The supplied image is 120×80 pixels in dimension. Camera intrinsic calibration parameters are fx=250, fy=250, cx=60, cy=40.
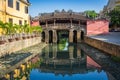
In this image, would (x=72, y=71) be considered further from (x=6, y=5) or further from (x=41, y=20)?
(x=41, y=20)

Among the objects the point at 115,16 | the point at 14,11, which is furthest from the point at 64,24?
the point at 14,11

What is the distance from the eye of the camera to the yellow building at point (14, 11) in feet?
102

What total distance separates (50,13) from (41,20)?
2.60m

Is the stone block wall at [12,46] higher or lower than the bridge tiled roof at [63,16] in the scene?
lower

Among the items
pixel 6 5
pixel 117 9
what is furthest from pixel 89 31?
pixel 6 5

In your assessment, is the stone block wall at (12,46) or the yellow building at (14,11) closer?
the stone block wall at (12,46)

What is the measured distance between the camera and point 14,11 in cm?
3584

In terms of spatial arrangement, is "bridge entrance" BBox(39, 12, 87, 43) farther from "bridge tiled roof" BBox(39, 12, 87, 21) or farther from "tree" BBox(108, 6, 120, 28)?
"tree" BBox(108, 6, 120, 28)

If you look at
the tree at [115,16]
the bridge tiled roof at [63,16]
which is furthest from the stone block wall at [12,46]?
the tree at [115,16]

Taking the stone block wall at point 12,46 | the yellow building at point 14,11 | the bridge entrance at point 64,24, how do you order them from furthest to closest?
the bridge entrance at point 64,24 < the yellow building at point 14,11 < the stone block wall at point 12,46

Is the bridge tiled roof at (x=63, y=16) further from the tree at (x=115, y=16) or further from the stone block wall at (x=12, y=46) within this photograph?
the stone block wall at (x=12, y=46)

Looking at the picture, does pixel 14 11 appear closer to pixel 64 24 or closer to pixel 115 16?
pixel 64 24

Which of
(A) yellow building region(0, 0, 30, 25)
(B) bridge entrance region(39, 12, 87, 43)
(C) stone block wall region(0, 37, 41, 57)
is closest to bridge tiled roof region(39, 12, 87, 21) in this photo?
(B) bridge entrance region(39, 12, 87, 43)

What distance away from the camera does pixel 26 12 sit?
1737 inches
